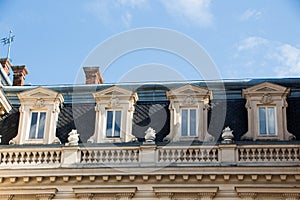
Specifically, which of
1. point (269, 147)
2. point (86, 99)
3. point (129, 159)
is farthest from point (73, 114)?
point (269, 147)

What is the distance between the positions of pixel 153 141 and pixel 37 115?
5.34m

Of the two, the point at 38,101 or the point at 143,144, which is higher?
the point at 38,101

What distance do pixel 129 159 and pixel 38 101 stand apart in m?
5.14

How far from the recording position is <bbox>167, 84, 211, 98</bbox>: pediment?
2888 cm

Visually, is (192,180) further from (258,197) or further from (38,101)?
(38,101)

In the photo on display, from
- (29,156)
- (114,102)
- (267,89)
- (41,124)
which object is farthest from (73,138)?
(267,89)

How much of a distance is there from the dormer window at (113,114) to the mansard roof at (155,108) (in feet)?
1.24

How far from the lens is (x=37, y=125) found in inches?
1155

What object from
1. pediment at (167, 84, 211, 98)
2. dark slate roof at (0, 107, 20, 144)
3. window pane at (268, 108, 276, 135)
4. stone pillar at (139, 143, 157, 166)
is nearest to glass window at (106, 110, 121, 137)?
stone pillar at (139, 143, 157, 166)

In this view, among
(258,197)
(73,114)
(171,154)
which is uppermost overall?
(73,114)

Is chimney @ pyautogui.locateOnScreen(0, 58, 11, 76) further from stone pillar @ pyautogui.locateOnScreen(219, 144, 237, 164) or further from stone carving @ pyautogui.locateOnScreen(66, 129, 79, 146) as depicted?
stone pillar @ pyautogui.locateOnScreen(219, 144, 237, 164)

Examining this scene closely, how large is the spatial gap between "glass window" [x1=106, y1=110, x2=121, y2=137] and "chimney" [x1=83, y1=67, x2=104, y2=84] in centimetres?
421

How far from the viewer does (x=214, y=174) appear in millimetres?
26109

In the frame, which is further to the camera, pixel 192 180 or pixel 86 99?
pixel 86 99
